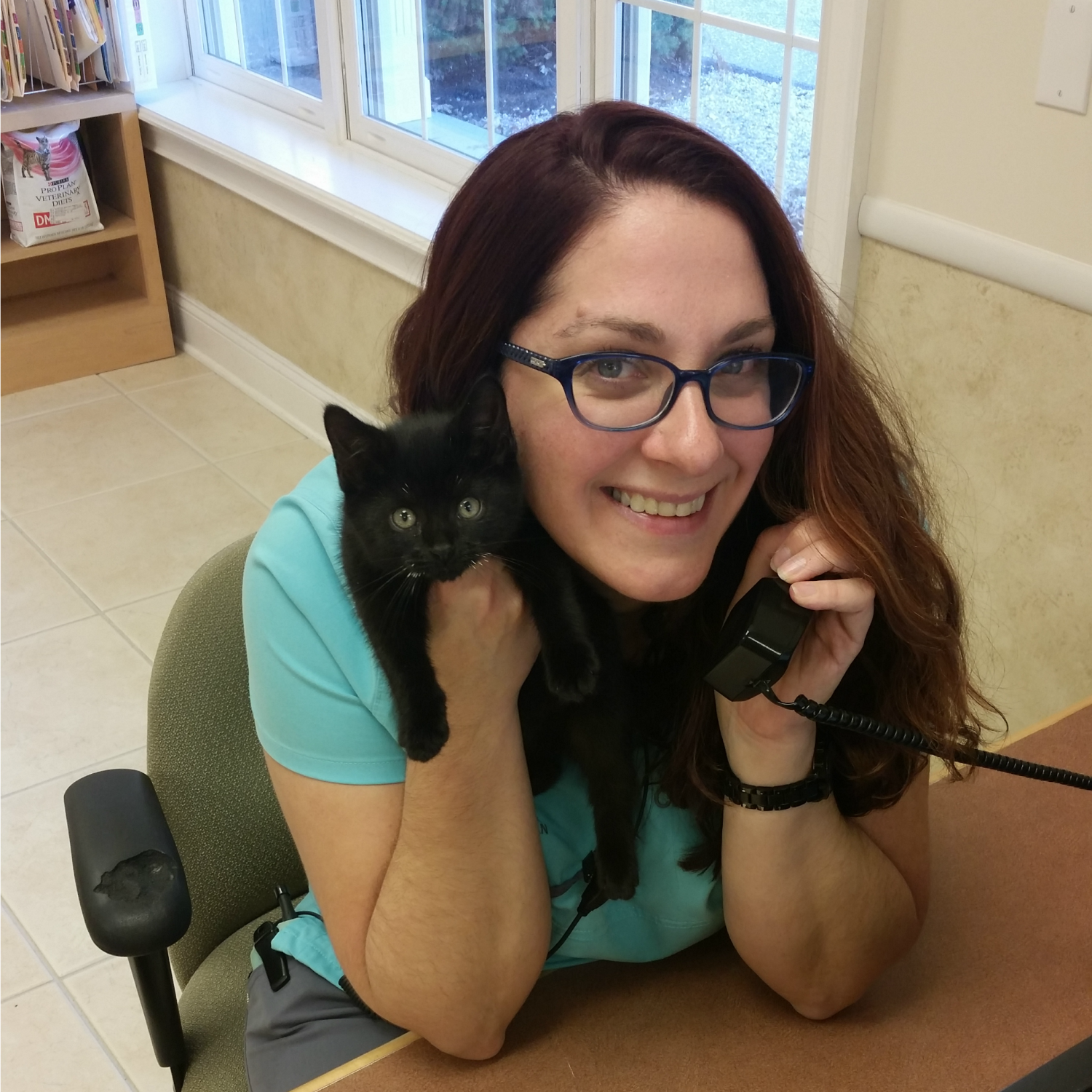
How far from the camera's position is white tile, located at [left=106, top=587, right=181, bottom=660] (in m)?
2.88

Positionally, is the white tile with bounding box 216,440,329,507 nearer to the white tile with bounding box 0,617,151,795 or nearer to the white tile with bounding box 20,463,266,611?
the white tile with bounding box 20,463,266,611

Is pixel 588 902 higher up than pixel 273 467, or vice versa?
pixel 588 902

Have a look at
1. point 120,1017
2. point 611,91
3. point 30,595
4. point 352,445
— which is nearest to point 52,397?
point 30,595

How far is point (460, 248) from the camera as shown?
1.06 meters

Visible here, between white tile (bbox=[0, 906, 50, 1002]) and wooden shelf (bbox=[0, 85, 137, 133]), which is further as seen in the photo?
wooden shelf (bbox=[0, 85, 137, 133])

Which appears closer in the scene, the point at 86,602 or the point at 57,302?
the point at 86,602

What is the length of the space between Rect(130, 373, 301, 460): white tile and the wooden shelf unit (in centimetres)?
24

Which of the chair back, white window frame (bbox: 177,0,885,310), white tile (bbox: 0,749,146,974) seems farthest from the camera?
white tile (bbox: 0,749,146,974)

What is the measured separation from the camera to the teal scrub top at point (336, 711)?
41.3 inches

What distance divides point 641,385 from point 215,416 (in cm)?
309

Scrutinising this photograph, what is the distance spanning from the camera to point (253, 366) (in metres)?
3.93

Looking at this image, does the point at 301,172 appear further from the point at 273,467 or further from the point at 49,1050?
the point at 49,1050

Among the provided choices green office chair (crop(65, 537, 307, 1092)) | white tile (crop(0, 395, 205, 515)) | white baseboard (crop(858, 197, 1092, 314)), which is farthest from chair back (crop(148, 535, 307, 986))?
white tile (crop(0, 395, 205, 515))

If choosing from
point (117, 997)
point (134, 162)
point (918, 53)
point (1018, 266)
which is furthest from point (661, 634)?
point (134, 162)
